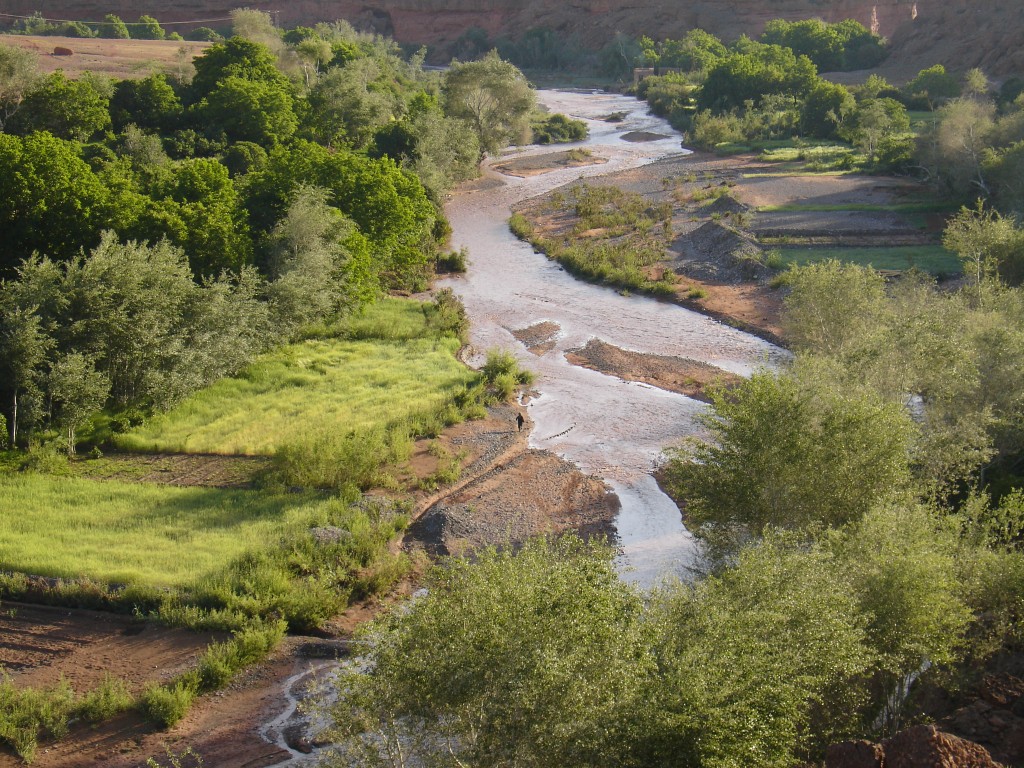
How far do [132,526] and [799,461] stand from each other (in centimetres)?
1551

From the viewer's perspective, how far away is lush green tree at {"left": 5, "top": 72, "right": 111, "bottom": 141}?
49188 mm

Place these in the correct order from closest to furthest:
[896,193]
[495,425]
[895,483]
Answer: [895,483]
[495,425]
[896,193]

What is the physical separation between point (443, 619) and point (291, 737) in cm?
646

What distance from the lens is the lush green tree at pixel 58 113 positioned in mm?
49188

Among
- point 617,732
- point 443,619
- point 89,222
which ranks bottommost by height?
point 617,732

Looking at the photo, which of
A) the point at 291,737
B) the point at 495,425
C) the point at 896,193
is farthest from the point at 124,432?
the point at 896,193

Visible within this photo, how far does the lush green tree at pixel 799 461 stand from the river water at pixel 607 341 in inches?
98.0

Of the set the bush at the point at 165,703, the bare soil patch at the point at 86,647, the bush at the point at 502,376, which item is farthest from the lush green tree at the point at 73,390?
the bush at the point at 502,376

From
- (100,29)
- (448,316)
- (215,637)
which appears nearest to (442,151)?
(448,316)

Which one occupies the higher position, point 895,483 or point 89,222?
point 89,222

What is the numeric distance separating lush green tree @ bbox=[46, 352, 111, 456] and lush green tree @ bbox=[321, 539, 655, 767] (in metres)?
16.6

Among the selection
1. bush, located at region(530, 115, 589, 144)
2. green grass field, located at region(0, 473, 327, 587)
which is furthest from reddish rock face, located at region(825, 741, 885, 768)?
bush, located at region(530, 115, 589, 144)

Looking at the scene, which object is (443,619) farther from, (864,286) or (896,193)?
(896,193)

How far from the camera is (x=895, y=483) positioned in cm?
1902
